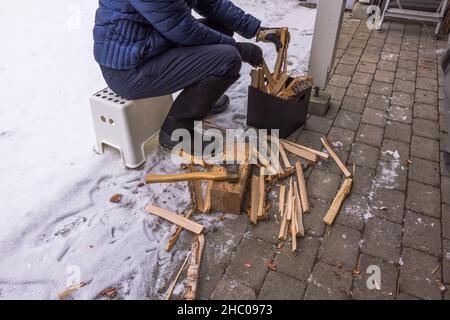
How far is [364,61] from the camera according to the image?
439 cm

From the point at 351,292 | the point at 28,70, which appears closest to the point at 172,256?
the point at 351,292

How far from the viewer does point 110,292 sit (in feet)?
5.94

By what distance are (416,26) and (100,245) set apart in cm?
578

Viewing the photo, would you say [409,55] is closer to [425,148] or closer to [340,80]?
[340,80]

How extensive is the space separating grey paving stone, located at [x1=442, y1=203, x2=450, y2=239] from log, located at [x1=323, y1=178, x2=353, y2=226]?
0.58 meters

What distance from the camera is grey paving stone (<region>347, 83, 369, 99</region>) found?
3616mm

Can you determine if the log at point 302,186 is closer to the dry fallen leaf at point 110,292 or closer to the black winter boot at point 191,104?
the black winter boot at point 191,104

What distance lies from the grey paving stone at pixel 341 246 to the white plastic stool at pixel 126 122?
4.63 feet

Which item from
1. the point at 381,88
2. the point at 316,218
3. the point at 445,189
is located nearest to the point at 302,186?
the point at 316,218

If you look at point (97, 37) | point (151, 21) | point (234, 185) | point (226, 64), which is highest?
point (151, 21)

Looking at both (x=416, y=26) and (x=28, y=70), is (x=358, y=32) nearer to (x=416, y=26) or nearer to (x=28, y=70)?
(x=416, y=26)

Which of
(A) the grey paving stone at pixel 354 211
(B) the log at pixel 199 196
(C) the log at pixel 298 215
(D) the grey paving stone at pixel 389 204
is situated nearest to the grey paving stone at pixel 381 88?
(D) the grey paving stone at pixel 389 204

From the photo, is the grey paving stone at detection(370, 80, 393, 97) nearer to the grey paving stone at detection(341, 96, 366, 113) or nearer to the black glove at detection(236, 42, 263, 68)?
the grey paving stone at detection(341, 96, 366, 113)

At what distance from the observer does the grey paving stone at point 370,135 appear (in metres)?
2.94
